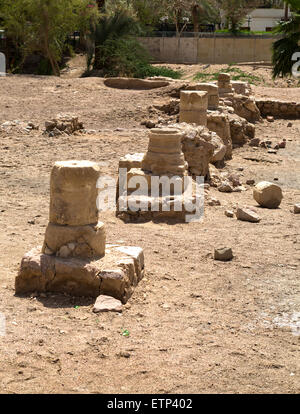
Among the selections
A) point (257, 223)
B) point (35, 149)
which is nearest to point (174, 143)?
point (257, 223)

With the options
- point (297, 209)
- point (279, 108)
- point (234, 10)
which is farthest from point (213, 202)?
point (234, 10)

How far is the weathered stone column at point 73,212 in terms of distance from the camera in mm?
6324

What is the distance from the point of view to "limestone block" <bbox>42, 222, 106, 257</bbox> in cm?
639

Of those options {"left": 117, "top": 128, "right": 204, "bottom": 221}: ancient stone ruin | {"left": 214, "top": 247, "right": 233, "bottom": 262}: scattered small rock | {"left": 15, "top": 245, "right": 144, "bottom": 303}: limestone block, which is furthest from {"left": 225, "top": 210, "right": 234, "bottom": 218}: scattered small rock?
{"left": 15, "top": 245, "right": 144, "bottom": 303}: limestone block

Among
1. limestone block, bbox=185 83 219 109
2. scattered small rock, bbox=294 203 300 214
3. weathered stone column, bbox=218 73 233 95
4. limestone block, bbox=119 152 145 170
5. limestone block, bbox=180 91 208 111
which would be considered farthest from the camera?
weathered stone column, bbox=218 73 233 95

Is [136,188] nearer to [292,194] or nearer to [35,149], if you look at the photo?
[292,194]

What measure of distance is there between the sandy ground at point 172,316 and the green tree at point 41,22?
1502cm

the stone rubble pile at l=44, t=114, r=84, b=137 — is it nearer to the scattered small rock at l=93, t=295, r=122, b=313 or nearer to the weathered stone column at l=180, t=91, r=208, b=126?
the weathered stone column at l=180, t=91, r=208, b=126

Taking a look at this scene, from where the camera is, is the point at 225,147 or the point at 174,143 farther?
the point at 225,147

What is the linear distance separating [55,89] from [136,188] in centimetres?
1204

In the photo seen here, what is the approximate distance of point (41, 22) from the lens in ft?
81.0

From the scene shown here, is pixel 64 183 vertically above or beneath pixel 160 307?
above

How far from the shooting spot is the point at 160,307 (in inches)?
243

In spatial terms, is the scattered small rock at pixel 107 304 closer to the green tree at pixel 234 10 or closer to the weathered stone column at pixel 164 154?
the weathered stone column at pixel 164 154
